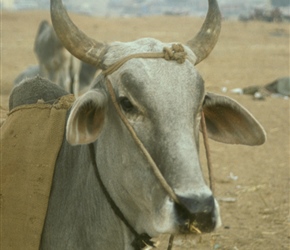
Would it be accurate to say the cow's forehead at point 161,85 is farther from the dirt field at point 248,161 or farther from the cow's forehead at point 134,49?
the dirt field at point 248,161

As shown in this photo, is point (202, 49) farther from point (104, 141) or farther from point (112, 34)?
A: point (112, 34)

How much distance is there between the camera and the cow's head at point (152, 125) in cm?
273

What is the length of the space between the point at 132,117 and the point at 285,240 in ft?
11.0

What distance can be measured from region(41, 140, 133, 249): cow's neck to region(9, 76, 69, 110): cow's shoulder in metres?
0.57

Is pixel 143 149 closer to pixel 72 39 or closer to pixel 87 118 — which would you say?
pixel 87 118

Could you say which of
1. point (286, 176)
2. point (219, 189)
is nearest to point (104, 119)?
point (219, 189)

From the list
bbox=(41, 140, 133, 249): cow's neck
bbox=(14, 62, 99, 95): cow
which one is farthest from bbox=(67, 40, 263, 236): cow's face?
bbox=(14, 62, 99, 95): cow

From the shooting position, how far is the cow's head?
2.73 metres

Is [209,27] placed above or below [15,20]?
above

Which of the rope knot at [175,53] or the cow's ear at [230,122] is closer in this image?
the rope knot at [175,53]

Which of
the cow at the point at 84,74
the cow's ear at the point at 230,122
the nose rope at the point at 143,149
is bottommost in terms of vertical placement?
the cow at the point at 84,74

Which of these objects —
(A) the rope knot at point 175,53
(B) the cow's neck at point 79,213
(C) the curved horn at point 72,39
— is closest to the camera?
(A) the rope knot at point 175,53

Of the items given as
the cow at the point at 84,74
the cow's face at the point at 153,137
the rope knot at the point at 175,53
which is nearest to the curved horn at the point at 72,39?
the cow's face at the point at 153,137

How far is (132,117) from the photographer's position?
298 centimetres
